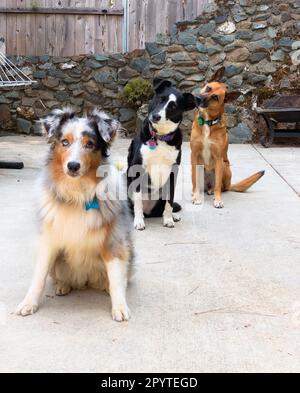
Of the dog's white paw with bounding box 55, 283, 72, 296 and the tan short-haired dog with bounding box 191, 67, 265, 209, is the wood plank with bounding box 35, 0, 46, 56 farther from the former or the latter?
the dog's white paw with bounding box 55, 283, 72, 296

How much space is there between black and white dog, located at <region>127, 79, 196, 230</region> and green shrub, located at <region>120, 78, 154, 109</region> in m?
3.85

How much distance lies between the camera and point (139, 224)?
3936mm

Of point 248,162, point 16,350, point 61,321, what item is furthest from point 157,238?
point 248,162

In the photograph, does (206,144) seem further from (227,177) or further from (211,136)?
(227,177)

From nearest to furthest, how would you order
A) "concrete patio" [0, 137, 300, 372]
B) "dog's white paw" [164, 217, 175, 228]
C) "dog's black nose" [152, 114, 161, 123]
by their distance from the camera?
"concrete patio" [0, 137, 300, 372], "dog's black nose" [152, 114, 161, 123], "dog's white paw" [164, 217, 175, 228]

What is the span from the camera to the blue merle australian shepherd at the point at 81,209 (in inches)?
94.7

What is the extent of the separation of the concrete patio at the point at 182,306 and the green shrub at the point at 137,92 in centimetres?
403

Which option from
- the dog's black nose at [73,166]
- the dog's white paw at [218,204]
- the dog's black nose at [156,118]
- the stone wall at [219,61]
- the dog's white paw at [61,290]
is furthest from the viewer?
the stone wall at [219,61]

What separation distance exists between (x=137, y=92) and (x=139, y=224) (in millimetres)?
4384

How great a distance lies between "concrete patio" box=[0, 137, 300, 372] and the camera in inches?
79.6

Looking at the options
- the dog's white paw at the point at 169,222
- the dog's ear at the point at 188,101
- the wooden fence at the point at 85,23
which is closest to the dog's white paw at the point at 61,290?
the dog's white paw at the point at 169,222

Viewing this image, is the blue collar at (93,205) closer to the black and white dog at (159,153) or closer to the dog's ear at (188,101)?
the black and white dog at (159,153)

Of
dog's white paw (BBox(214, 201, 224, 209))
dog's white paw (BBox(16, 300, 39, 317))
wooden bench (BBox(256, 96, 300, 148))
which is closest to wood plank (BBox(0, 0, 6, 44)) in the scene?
wooden bench (BBox(256, 96, 300, 148))
